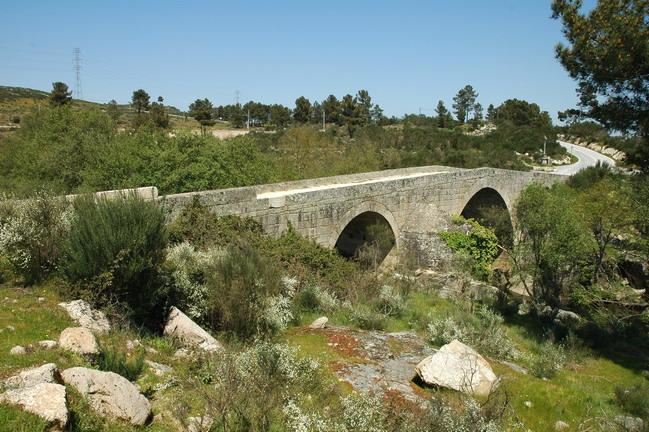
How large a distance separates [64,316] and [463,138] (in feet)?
160

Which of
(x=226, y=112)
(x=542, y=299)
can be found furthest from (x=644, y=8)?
(x=226, y=112)

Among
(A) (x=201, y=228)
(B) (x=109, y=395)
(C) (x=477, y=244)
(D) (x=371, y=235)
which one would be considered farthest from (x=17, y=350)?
(C) (x=477, y=244)

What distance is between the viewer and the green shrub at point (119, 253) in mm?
6164

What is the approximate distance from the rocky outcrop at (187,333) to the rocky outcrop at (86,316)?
803 millimetres

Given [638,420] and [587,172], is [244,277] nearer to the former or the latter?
[638,420]

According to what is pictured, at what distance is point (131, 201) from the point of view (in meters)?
6.76

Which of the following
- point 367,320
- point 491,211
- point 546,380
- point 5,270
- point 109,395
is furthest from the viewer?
point 491,211

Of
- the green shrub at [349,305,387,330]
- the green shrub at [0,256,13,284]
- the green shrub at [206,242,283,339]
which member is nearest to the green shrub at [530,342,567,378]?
the green shrub at [349,305,387,330]

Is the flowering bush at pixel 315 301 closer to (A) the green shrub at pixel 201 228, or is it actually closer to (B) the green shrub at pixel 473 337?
(A) the green shrub at pixel 201 228

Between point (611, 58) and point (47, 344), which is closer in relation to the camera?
point (47, 344)

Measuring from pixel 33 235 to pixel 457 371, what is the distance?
5667 mm

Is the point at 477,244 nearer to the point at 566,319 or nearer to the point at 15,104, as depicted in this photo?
the point at 566,319

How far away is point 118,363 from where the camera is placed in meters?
4.76

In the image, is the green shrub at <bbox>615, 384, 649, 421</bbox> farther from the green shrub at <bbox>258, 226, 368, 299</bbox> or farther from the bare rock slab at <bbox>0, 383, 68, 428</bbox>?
the bare rock slab at <bbox>0, 383, 68, 428</bbox>
